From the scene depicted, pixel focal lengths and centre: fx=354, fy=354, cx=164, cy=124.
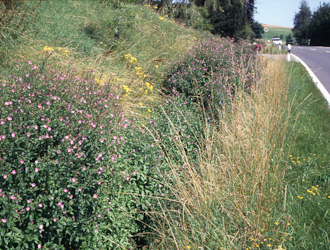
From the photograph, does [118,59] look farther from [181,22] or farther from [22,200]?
[181,22]

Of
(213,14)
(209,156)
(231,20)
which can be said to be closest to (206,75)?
(209,156)

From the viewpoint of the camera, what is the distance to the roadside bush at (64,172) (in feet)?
7.96

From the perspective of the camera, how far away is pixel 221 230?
8.80 feet

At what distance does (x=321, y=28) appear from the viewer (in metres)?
44.6

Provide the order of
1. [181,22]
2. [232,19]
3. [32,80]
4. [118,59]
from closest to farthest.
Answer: [32,80] → [118,59] → [181,22] → [232,19]

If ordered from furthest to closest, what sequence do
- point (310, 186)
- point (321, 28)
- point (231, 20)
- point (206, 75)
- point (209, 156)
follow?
point (321, 28), point (231, 20), point (206, 75), point (310, 186), point (209, 156)

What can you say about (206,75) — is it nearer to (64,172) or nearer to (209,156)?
(209,156)

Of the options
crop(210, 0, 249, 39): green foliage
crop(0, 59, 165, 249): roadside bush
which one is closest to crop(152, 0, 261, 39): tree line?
crop(210, 0, 249, 39): green foliage

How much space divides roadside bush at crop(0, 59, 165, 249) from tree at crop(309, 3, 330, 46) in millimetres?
45846

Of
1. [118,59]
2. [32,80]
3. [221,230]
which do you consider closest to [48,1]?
[118,59]

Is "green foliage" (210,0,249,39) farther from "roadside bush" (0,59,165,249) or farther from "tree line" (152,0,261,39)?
"roadside bush" (0,59,165,249)

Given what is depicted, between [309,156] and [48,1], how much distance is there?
23.1 feet

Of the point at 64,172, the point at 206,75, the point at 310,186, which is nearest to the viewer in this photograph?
the point at 64,172

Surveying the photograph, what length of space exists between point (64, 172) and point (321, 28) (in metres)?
48.4
